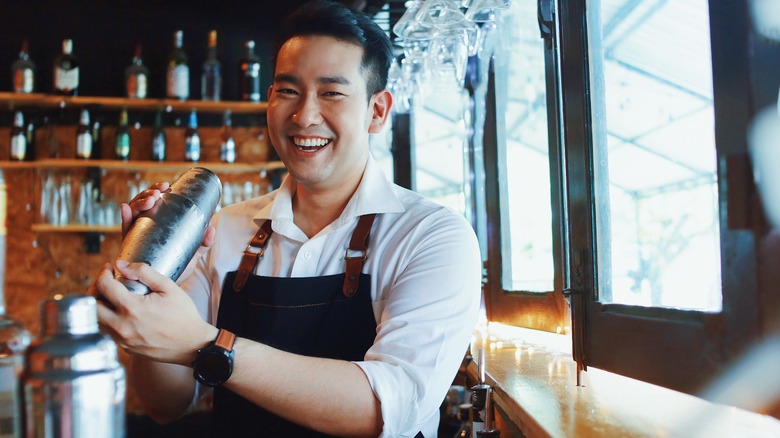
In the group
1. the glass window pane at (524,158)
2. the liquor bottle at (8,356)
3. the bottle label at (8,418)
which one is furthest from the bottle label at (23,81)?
the bottle label at (8,418)

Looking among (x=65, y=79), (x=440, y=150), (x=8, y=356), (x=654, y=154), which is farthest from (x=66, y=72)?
(x=8, y=356)

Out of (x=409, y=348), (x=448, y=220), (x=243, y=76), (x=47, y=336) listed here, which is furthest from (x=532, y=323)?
(x=243, y=76)

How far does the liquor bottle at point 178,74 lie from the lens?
4.73 meters

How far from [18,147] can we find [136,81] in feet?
2.66

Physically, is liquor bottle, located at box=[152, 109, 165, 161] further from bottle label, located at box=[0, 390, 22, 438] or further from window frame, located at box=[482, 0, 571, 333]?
bottle label, located at box=[0, 390, 22, 438]

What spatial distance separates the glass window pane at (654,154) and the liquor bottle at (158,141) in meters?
3.67

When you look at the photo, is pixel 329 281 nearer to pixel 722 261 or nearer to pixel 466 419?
pixel 466 419

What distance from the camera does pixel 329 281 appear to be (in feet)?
5.86

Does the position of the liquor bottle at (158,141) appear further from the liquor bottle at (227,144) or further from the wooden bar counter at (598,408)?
the wooden bar counter at (598,408)

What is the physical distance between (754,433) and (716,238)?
12.2 inches

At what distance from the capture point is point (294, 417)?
1.38 m

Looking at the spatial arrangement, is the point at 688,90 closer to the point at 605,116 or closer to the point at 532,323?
the point at 605,116

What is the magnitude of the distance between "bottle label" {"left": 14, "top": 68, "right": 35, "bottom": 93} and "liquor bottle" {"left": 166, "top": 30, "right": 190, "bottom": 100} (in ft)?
2.66

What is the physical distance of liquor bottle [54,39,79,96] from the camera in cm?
459
